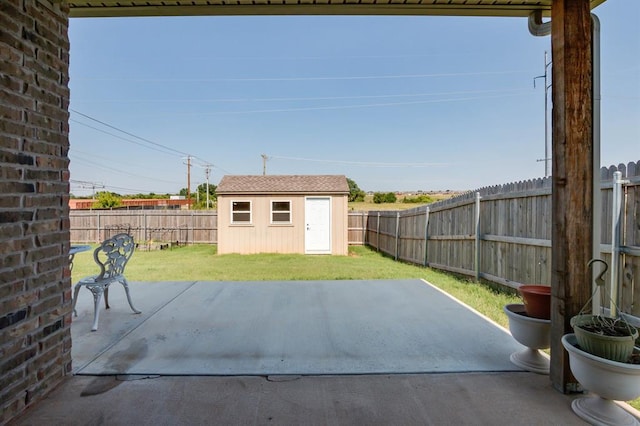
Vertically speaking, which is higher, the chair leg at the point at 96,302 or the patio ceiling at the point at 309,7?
the patio ceiling at the point at 309,7

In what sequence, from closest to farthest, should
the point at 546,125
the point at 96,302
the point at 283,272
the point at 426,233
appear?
the point at 96,302, the point at 283,272, the point at 426,233, the point at 546,125

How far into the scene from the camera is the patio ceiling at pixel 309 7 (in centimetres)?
257

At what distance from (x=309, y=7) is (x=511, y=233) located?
14.8 feet

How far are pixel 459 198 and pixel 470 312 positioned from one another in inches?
146

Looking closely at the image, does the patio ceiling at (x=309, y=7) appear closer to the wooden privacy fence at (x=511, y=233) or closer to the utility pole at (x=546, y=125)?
the wooden privacy fence at (x=511, y=233)

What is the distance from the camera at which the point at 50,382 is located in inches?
91.3

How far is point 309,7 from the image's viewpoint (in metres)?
2.63

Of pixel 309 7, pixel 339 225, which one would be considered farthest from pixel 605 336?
pixel 339 225

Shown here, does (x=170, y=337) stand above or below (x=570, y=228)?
below

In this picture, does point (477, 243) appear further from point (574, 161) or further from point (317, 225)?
point (317, 225)

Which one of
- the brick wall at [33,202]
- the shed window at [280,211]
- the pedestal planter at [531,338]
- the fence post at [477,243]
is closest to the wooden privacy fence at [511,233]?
the fence post at [477,243]

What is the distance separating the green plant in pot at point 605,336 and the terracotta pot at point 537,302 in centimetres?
39

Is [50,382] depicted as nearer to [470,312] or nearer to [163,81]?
[470,312]

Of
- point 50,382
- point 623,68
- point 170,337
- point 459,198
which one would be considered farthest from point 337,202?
point 50,382
